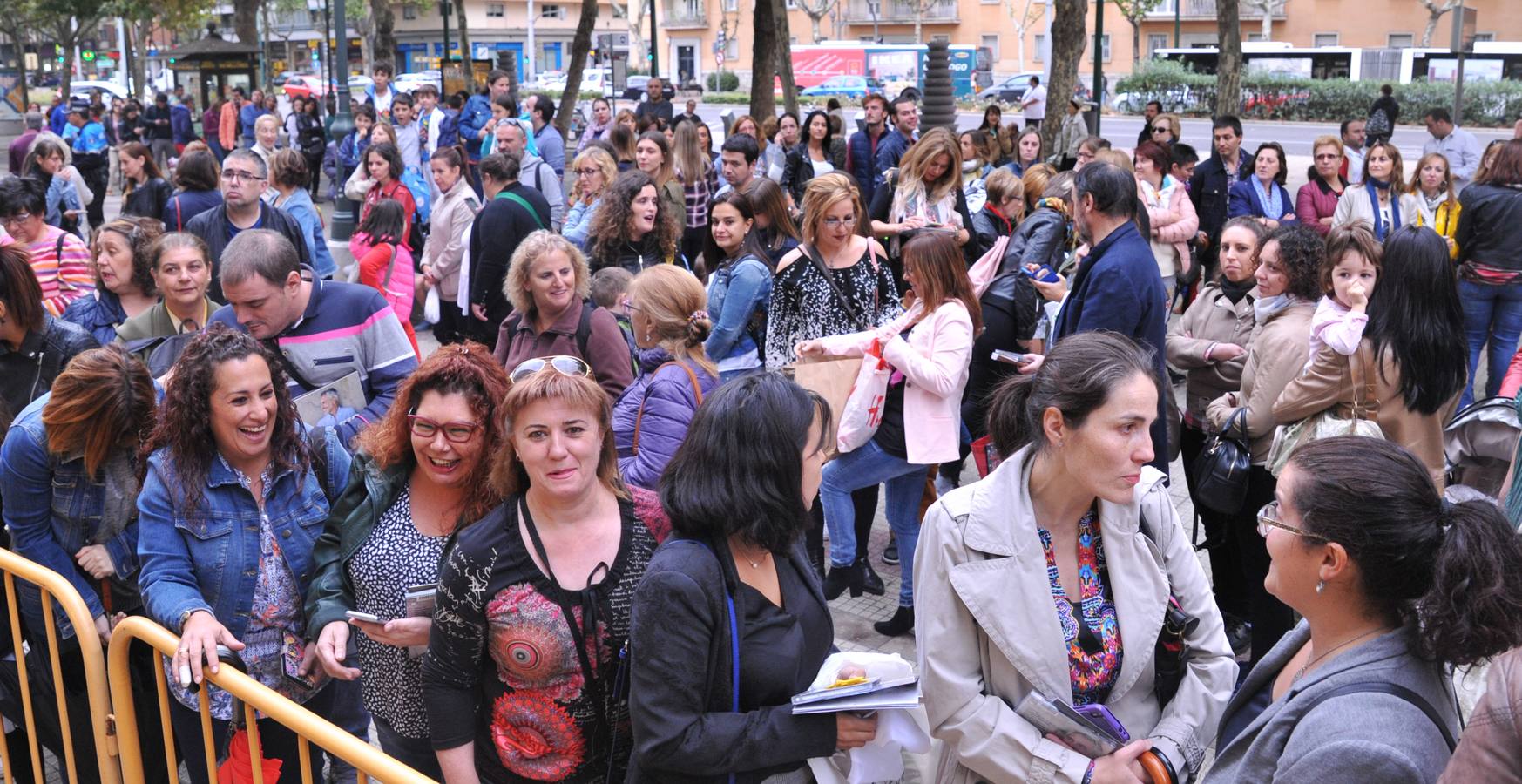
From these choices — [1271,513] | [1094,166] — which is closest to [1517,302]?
[1094,166]

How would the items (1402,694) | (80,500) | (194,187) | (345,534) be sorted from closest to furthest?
(1402,694), (345,534), (80,500), (194,187)

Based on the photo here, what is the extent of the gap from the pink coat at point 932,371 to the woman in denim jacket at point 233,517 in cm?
245

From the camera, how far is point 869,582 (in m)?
5.92

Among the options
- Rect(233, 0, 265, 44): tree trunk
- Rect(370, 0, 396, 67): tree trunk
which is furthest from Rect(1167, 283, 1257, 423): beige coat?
Rect(233, 0, 265, 44): tree trunk

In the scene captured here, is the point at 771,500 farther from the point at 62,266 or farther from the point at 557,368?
the point at 62,266

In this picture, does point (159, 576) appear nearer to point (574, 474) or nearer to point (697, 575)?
point (574, 474)

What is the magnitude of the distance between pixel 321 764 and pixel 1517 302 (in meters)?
7.71

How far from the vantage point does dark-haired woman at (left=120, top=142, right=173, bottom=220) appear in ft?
32.0

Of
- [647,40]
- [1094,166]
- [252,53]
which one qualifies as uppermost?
[647,40]

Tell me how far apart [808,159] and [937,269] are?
679 centimetres

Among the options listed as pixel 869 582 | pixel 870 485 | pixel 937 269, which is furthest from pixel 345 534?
pixel 869 582

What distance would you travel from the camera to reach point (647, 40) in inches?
3196

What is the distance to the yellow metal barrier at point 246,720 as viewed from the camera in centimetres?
234

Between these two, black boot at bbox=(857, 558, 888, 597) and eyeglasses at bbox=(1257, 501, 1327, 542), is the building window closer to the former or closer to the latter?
black boot at bbox=(857, 558, 888, 597)
